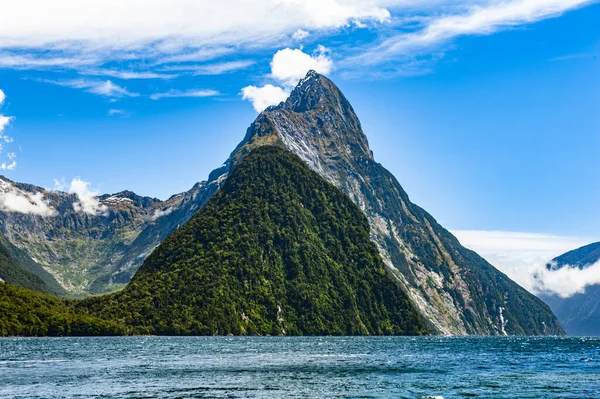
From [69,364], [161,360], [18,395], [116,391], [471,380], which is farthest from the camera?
[161,360]

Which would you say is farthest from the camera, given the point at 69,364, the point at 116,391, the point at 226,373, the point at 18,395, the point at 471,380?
the point at 69,364

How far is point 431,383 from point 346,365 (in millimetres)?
36709

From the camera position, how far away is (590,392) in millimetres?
82750

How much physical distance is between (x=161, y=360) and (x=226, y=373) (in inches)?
1464

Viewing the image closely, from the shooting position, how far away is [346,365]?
128 m

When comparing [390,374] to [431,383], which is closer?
[431,383]

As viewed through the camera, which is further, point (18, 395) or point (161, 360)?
point (161, 360)

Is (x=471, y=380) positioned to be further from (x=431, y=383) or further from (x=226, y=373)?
(x=226, y=373)

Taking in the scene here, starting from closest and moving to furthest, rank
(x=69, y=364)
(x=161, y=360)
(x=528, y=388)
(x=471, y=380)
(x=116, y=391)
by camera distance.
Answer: (x=116, y=391) → (x=528, y=388) → (x=471, y=380) → (x=69, y=364) → (x=161, y=360)

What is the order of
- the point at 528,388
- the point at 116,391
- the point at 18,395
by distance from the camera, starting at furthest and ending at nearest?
1. the point at 528,388
2. the point at 116,391
3. the point at 18,395

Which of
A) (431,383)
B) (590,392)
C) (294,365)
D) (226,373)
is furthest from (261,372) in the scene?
(590,392)

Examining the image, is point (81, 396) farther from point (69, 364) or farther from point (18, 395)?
point (69, 364)

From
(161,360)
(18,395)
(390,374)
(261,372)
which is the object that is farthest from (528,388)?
(161,360)

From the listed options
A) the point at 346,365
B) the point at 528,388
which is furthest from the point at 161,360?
the point at 528,388
